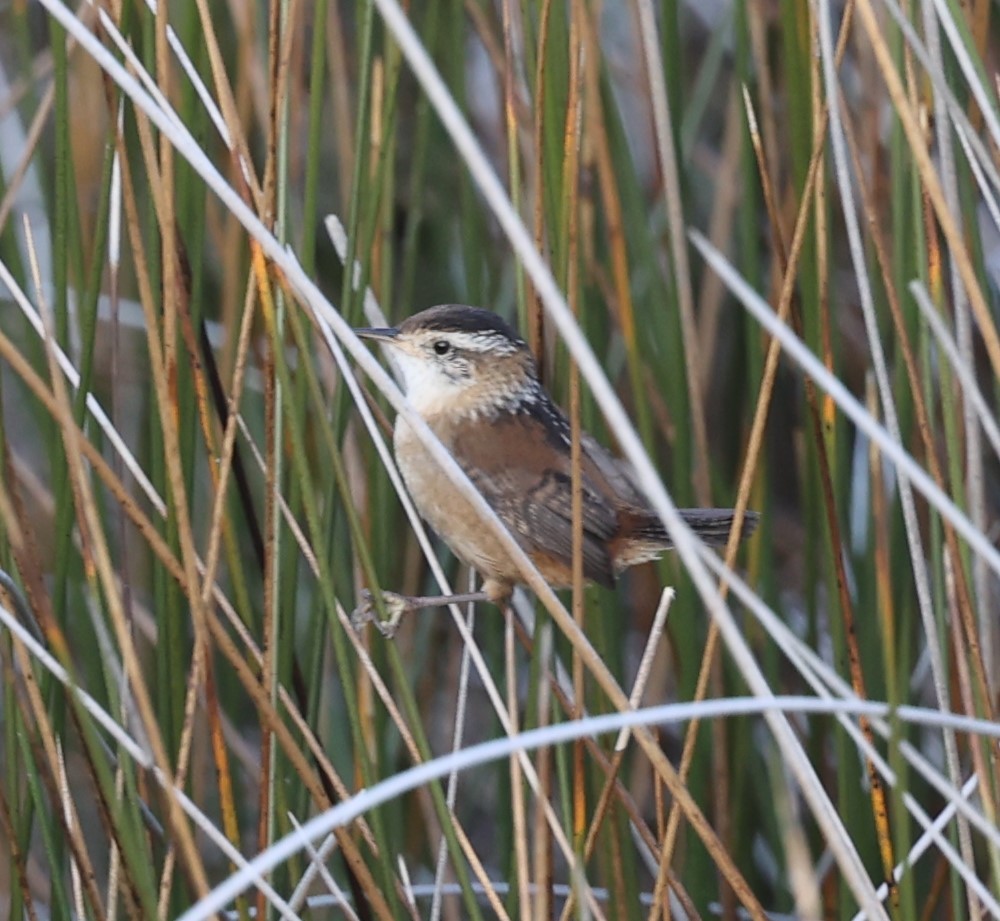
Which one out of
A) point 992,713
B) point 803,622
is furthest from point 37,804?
point 803,622

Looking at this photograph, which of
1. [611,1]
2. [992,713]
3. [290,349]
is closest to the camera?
[992,713]

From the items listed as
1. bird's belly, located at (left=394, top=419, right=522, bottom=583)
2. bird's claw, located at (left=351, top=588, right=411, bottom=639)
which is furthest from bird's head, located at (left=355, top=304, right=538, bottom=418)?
bird's claw, located at (left=351, top=588, right=411, bottom=639)

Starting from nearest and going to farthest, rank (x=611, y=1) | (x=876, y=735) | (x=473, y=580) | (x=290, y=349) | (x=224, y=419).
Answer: (x=876, y=735) → (x=224, y=419) → (x=473, y=580) → (x=290, y=349) → (x=611, y=1)

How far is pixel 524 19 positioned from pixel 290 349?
1172 mm

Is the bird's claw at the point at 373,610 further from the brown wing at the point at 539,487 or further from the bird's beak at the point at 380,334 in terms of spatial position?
the bird's beak at the point at 380,334

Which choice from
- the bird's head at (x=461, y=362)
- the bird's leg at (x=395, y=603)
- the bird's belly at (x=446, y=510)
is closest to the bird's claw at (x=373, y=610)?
the bird's leg at (x=395, y=603)

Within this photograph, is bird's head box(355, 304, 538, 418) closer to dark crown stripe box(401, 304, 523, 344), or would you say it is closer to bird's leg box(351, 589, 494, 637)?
dark crown stripe box(401, 304, 523, 344)

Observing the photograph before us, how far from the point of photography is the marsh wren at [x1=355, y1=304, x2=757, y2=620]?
2281 millimetres

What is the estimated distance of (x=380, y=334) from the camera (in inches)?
92.4

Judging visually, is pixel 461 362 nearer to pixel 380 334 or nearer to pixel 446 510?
pixel 380 334

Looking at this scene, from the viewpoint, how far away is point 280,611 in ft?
6.15

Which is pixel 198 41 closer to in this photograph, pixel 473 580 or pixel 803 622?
pixel 473 580

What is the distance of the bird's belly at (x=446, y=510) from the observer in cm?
227

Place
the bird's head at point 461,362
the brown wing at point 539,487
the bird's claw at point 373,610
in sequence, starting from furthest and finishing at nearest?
the bird's head at point 461,362 → the brown wing at point 539,487 → the bird's claw at point 373,610
